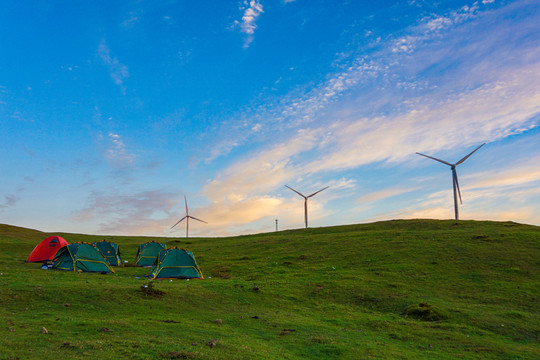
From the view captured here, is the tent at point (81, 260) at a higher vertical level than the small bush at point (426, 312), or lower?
higher

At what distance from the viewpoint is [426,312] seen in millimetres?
21719

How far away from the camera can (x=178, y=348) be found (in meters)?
12.5

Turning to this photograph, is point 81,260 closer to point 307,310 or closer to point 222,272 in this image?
point 222,272

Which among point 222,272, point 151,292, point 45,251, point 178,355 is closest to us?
point 178,355

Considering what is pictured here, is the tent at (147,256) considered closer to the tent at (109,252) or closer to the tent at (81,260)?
the tent at (109,252)

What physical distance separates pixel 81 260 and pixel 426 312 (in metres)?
27.3

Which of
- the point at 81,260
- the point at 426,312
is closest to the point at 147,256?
the point at 81,260

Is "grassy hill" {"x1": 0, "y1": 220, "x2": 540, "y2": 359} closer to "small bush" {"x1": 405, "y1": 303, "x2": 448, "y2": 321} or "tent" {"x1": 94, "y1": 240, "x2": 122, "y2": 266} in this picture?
"small bush" {"x1": 405, "y1": 303, "x2": 448, "y2": 321}

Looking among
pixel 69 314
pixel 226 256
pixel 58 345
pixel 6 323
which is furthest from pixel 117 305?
pixel 226 256

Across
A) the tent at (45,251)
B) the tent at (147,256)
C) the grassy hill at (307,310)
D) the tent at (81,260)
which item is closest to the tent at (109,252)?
the tent at (147,256)

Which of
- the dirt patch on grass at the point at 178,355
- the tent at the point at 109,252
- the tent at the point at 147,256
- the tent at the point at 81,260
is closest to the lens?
the dirt patch on grass at the point at 178,355

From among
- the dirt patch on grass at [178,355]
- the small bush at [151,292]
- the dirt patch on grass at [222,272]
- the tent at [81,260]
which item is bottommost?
the dirt patch on grass at [178,355]

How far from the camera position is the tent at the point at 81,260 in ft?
104

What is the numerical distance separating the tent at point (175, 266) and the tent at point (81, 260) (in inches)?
198
